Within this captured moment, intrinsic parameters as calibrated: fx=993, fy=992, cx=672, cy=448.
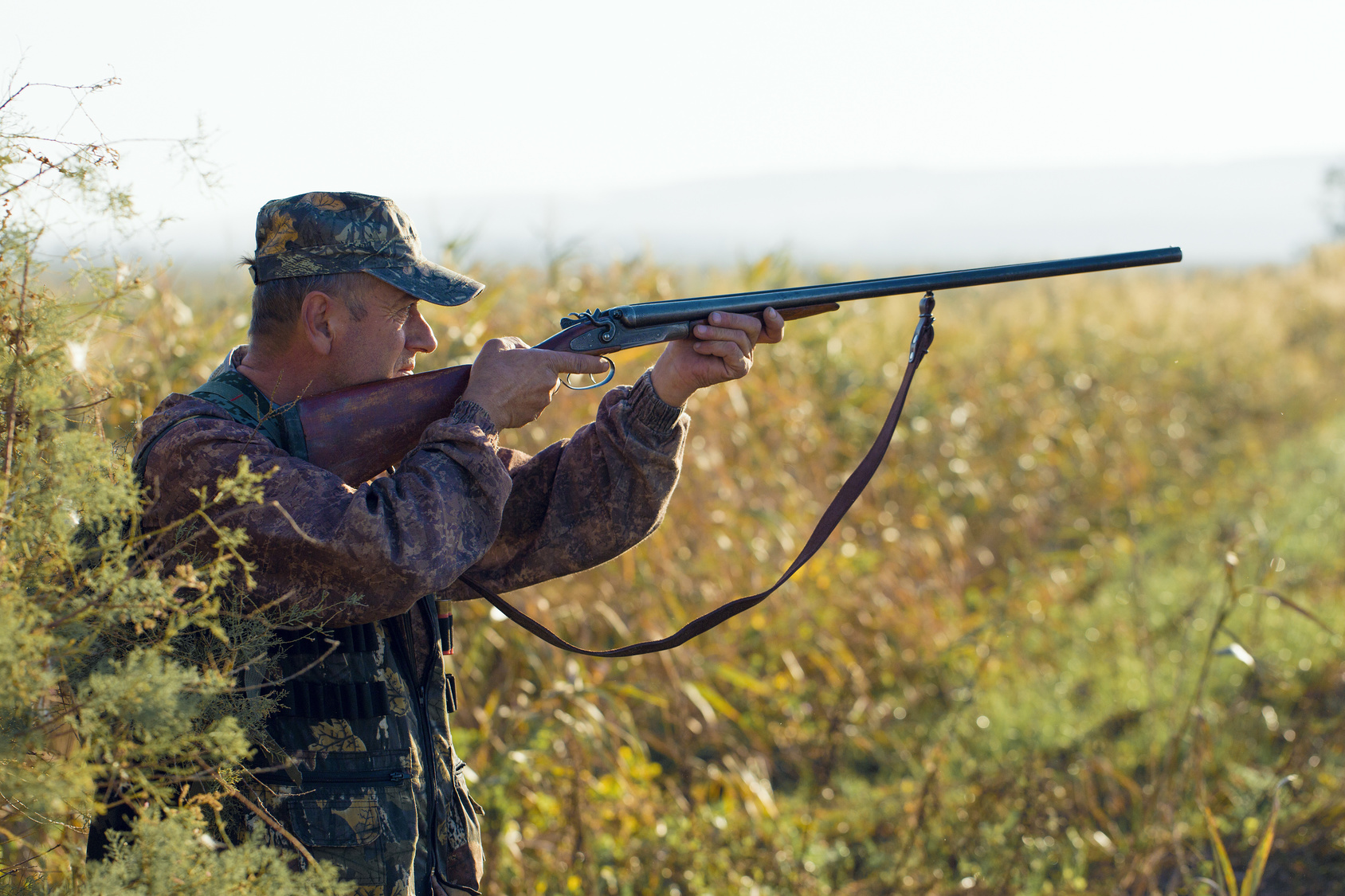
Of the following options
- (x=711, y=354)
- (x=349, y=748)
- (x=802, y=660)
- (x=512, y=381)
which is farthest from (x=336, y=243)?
(x=802, y=660)

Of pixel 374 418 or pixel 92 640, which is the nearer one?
pixel 92 640

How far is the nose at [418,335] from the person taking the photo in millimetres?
2471

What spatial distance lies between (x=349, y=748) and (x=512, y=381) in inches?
35.3

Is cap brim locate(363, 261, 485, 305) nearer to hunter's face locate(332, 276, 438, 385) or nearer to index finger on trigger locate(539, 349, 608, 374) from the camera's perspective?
hunter's face locate(332, 276, 438, 385)

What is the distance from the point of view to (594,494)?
104 inches

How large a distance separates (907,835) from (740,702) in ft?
4.82

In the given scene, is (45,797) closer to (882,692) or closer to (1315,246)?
(882,692)

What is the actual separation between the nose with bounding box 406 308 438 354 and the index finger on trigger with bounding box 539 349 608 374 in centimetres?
30

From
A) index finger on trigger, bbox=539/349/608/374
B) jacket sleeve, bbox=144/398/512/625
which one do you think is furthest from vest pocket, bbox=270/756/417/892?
index finger on trigger, bbox=539/349/608/374

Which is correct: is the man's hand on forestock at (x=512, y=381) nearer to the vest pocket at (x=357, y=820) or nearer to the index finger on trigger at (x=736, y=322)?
the index finger on trigger at (x=736, y=322)

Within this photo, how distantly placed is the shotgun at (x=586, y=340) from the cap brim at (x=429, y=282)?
0.58 ft

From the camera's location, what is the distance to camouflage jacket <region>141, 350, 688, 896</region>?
6.47 ft

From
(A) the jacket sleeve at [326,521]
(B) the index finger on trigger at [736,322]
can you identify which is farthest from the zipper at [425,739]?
(B) the index finger on trigger at [736,322]

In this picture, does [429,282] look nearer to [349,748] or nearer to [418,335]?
[418,335]
